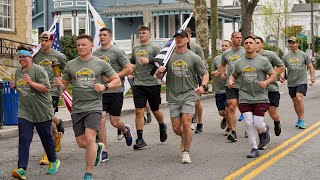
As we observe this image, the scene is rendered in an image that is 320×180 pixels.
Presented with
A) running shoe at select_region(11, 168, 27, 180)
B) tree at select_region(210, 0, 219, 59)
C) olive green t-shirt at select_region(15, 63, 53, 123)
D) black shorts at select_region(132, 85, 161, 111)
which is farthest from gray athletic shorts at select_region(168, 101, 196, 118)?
tree at select_region(210, 0, 219, 59)

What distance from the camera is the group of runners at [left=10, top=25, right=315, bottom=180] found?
7.99 m

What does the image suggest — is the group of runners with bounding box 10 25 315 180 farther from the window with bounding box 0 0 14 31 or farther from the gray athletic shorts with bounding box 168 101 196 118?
the window with bounding box 0 0 14 31

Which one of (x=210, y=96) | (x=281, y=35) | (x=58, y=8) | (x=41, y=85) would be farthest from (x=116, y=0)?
(x=41, y=85)

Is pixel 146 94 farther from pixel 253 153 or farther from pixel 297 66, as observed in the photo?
pixel 297 66

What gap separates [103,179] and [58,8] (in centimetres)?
3744

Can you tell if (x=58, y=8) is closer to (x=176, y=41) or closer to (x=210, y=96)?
(x=210, y=96)

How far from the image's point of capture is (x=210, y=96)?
82.9 ft

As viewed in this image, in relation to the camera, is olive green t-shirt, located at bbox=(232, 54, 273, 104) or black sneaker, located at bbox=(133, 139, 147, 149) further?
black sneaker, located at bbox=(133, 139, 147, 149)

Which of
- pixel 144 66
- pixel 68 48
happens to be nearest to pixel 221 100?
pixel 144 66

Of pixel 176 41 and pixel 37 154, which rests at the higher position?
pixel 176 41

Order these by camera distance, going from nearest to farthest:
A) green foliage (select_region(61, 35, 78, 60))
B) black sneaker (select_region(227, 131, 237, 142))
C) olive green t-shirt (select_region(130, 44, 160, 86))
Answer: olive green t-shirt (select_region(130, 44, 160, 86))
black sneaker (select_region(227, 131, 237, 142))
green foliage (select_region(61, 35, 78, 60))

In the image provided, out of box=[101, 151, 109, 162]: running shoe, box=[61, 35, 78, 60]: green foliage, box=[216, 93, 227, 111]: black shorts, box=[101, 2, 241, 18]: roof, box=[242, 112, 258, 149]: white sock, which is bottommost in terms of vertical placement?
box=[101, 151, 109, 162]: running shoe

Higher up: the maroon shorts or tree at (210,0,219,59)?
tree at (210,0,219,59)

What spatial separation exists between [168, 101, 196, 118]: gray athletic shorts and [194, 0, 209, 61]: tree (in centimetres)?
1678
